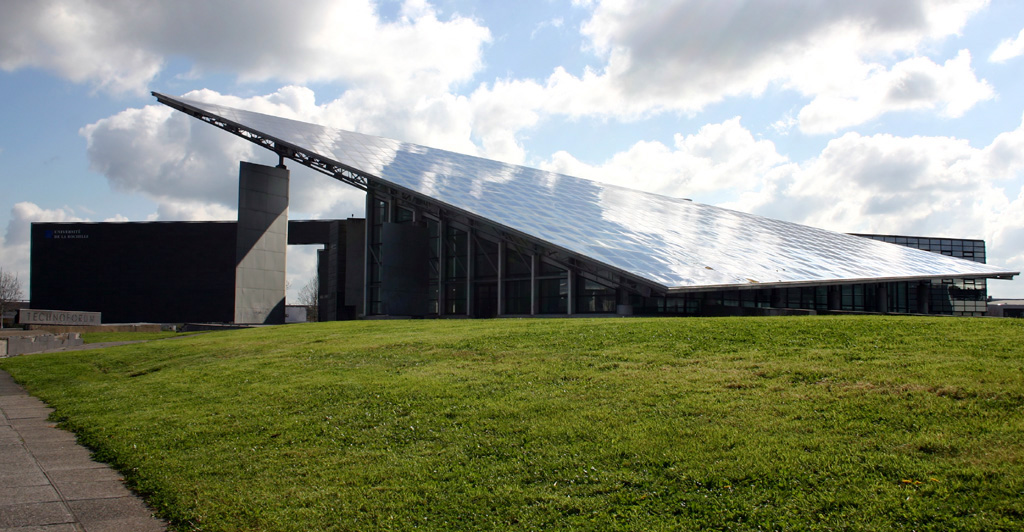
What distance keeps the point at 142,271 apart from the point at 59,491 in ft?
199

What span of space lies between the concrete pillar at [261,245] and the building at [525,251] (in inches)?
3.0

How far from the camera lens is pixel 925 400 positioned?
789 centimetres

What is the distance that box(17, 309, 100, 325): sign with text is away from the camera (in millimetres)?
39219

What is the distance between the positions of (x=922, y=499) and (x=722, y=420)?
253cm

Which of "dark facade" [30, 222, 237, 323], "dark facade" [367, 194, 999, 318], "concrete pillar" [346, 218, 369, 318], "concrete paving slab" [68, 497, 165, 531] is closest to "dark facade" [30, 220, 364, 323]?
"dark facade" [30, 222, 237, 323]

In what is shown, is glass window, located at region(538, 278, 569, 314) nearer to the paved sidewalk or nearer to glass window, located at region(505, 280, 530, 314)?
glass window, located at region(505, 280, 530, 314)

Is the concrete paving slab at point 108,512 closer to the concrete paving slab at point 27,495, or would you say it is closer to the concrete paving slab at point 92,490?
the concrete paving slab at point 92,490

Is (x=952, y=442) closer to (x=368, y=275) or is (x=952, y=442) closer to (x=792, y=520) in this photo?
(x=792, y=520)

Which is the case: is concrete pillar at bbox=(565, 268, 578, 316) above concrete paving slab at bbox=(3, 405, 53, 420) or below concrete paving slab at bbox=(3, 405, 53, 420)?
above

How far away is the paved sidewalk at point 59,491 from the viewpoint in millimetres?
6340

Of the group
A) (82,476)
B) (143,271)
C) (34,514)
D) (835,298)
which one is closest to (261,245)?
(143,271)

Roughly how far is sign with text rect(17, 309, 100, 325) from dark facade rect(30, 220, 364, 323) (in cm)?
1318

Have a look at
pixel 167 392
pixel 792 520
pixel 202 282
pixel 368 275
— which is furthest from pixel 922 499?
pixel 202 282

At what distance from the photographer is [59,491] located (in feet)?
24.1
